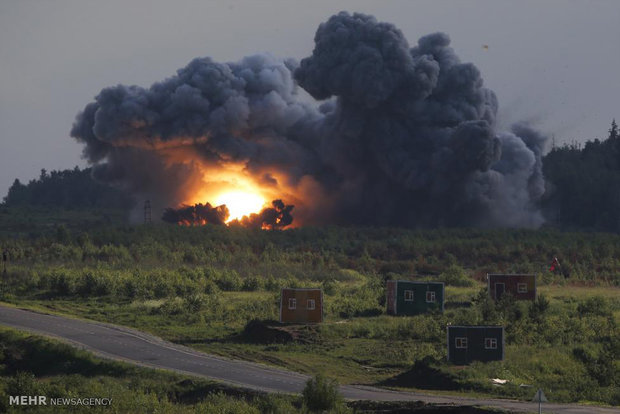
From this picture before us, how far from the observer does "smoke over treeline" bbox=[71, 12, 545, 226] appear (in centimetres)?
15525

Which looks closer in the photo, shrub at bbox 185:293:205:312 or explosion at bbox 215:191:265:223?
shrub at bbox 185:293:205:312

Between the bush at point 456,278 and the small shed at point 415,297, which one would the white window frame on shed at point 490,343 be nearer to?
the small shed at point 415,297

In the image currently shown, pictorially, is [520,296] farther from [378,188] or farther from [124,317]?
[378,188]

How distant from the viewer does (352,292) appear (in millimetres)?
110938

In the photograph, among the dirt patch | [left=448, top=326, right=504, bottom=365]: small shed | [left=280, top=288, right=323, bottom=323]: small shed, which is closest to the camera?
[left=448, top=326, right=504, bottom=365]: small shed

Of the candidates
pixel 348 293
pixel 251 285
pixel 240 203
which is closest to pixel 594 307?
pixel 348 293

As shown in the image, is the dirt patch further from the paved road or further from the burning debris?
the burning debris

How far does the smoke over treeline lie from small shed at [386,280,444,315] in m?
59.1

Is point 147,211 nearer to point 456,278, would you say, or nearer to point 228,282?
point 228,282

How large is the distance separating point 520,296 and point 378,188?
64.3 m

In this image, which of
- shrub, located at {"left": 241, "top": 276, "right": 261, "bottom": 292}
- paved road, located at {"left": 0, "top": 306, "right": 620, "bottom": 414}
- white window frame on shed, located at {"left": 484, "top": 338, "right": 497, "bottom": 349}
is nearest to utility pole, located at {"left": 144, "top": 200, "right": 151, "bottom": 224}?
shrub, located at {"left": 241, "top": 276, "right": 261, "bottom": 292}

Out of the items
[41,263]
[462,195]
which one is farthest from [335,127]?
[41,263]

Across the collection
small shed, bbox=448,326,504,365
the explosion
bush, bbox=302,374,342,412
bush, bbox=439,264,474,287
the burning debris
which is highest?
the explosion

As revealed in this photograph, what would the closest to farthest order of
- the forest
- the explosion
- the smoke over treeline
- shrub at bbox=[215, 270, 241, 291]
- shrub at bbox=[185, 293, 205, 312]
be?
1. the forest
2. shrub at bbox=[185, 293, 205, 312]
3. shrub at bbox=[215, 270, 241, 291]
4. the smoke over treeline
5. the explosion
